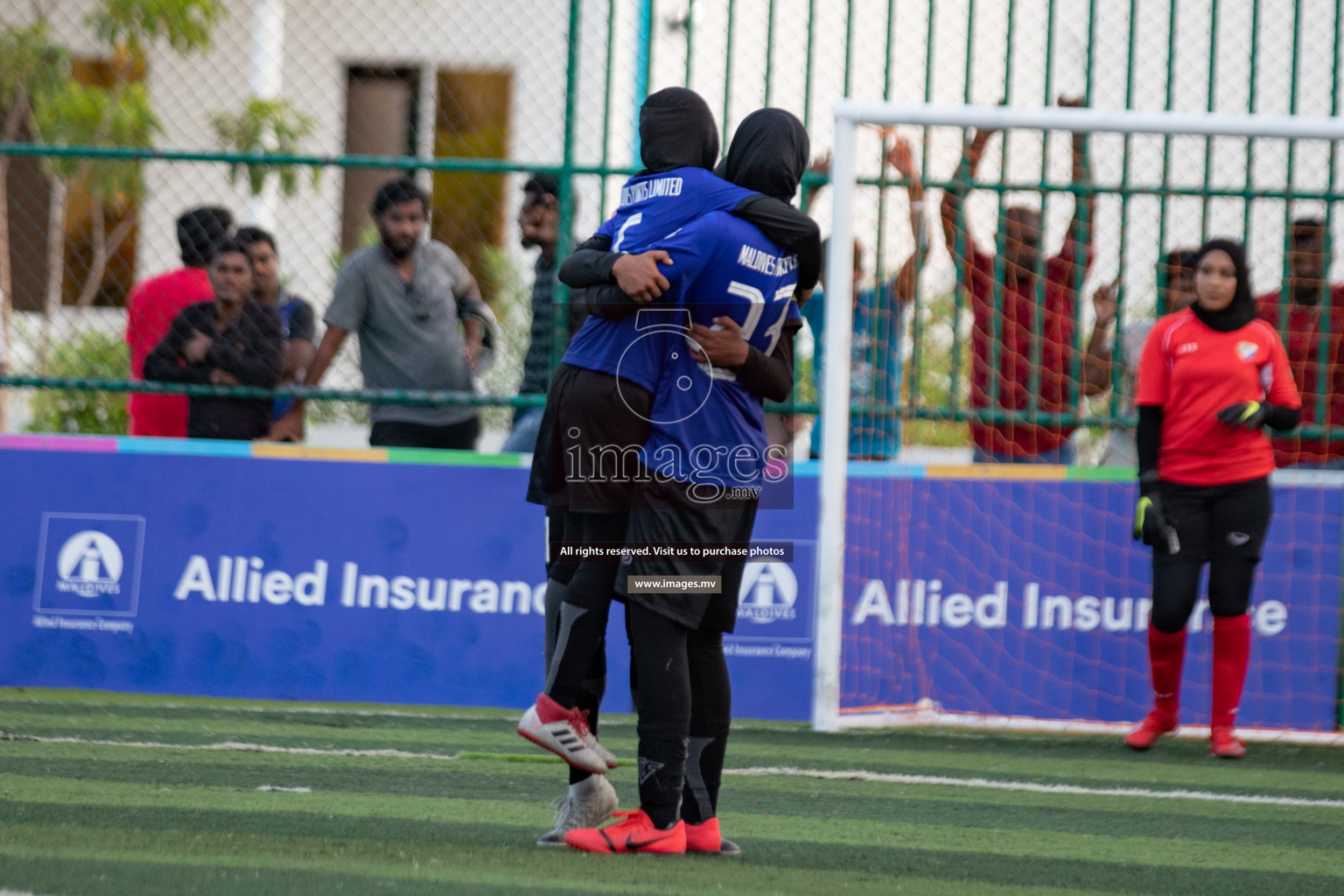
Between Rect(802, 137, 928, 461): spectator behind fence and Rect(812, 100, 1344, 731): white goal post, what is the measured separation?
15.2 inches

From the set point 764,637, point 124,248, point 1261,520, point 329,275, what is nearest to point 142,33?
point 124,248

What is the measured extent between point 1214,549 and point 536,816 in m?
3.24

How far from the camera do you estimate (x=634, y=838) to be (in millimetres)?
3480

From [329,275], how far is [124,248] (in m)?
1.48

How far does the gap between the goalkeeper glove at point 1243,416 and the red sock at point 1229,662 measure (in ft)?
2.59

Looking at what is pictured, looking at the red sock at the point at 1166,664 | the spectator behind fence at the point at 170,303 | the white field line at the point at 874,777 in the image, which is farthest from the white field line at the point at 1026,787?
the spectator behind fence at the point at 170,303

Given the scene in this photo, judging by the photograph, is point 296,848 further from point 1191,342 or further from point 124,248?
point 124,248

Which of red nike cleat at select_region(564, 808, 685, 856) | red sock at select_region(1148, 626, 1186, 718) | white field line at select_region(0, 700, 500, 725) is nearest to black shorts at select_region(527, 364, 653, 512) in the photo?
red nike cleat at select_region(564, 808, 685, 856)

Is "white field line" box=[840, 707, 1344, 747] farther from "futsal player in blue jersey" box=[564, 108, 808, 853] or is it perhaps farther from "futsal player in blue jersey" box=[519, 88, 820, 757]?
"futsal player in blue jersey" box=[519, 88, 820, 757]

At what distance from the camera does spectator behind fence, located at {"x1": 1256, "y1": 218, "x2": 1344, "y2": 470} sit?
21.8 ft

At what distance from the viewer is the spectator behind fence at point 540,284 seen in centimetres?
672

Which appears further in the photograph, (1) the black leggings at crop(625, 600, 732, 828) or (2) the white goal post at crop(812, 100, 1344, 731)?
(2) the white goal post at crop(812, 100, 1344, 731)

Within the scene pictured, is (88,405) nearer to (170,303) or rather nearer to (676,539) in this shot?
(170,303)

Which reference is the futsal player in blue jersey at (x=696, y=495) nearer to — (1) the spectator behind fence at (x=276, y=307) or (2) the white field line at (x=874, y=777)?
(2) the white field line at (x=874, y=777)
